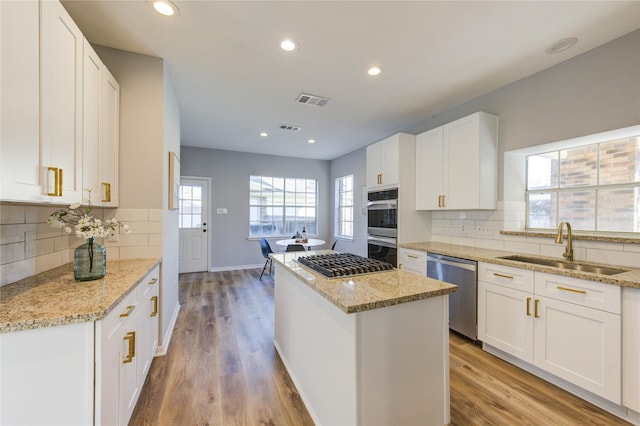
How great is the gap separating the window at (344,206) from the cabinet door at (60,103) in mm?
4945

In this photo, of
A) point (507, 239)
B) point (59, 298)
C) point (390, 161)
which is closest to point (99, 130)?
point (59, 298)

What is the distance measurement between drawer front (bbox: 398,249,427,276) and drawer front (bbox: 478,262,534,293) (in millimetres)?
673

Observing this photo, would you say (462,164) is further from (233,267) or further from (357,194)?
(233,267)

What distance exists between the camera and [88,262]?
1.60m

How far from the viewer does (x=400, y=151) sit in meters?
3.59

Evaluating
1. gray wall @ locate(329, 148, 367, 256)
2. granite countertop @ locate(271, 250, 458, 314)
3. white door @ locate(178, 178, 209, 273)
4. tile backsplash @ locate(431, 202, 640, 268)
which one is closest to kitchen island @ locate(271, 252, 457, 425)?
granite countertop @ locate(271, 250, 458, 314)

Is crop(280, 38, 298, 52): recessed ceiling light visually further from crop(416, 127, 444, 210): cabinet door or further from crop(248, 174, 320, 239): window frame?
crop(248, 174, 320, 239): window frame

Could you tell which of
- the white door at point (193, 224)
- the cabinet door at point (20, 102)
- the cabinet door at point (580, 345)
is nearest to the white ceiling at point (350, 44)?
the cabinet door at point (20, 102)

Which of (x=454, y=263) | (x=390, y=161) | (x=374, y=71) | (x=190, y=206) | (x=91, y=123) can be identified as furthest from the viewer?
(x=190, y=206)

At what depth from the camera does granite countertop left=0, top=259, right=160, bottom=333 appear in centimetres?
105

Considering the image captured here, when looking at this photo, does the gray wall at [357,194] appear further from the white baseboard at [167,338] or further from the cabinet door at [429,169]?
the white baseboard at [167,338]

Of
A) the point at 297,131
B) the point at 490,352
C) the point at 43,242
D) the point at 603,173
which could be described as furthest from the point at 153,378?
the point at 603,173

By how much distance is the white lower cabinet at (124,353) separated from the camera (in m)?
1.16

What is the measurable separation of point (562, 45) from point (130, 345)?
3.85 meters
